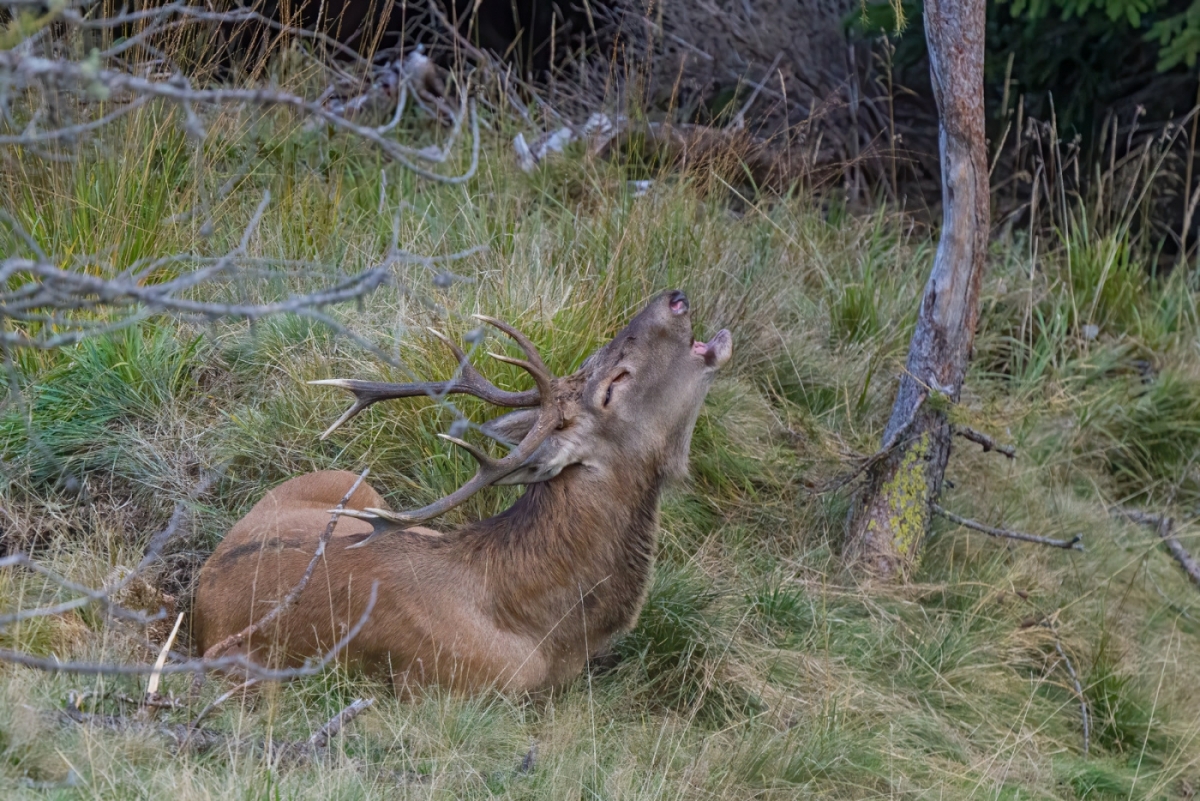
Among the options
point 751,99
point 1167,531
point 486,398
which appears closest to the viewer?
point 486,398

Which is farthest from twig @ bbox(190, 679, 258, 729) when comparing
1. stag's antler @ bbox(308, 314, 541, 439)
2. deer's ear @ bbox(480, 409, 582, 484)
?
deer's ear @ bbox(480, 409, 582, 484)

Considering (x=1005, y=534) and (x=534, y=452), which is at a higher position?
(x=534, y=452)

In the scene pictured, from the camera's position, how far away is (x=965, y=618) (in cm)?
491

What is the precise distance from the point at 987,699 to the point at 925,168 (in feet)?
16.3

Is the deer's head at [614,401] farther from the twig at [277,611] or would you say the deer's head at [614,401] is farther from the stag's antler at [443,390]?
the twig at [277,611]

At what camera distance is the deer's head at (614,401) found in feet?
13.2

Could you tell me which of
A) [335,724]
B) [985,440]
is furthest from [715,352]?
[335,724]

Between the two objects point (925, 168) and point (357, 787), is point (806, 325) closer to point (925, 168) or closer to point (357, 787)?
point (925, 168)

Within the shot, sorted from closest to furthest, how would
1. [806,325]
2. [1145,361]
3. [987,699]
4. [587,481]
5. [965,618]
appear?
[587,481], [987,699], [965,618], [806,325], [1145,361]

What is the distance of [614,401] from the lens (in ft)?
13.7

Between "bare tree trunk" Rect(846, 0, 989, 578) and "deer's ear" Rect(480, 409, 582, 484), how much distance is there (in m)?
1.46

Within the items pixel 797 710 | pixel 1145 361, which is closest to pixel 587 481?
pixel 797 710

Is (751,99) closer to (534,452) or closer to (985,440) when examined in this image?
(985,440)

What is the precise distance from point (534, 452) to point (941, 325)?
5.83 feet
